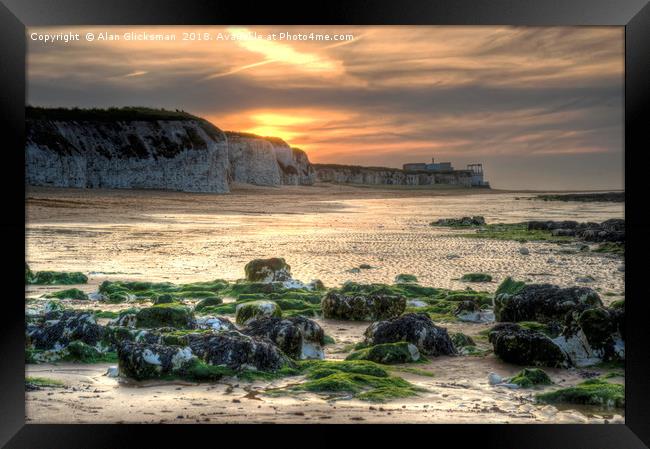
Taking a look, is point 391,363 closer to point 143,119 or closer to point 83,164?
point 83,164

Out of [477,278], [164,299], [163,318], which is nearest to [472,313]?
[477,278]

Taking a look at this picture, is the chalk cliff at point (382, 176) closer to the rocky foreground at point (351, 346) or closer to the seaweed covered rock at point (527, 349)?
the rocky foreground at point (351, 346)

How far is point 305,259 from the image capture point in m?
14.1

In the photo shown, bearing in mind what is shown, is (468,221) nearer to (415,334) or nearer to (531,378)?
(415,334)

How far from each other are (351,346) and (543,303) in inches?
108

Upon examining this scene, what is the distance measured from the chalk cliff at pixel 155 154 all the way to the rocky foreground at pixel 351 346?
1250 centimetres

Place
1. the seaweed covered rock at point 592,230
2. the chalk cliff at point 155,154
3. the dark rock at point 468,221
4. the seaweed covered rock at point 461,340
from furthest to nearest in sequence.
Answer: the chalk cliff at point 155,154
the dark rock at point 468,221
the seaweed covered rock at point 592,230
the seaweed covered rock at point 461,340

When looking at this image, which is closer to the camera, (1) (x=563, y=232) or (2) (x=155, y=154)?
(1) (x=563, y=232)

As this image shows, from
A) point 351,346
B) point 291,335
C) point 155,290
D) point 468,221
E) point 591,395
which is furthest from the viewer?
point 468,221

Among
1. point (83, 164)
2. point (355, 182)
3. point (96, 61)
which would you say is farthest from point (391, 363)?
point (83, 164)

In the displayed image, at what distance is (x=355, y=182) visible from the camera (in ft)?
65.4

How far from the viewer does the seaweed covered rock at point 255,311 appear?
865cm

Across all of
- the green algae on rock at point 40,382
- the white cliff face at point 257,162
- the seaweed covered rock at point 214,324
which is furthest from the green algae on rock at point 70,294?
the white cliff face at point 257,162

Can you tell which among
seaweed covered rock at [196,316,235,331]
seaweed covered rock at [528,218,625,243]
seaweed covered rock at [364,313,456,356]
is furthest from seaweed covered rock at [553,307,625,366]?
seaweed covered rock at [528,218,625,243]
